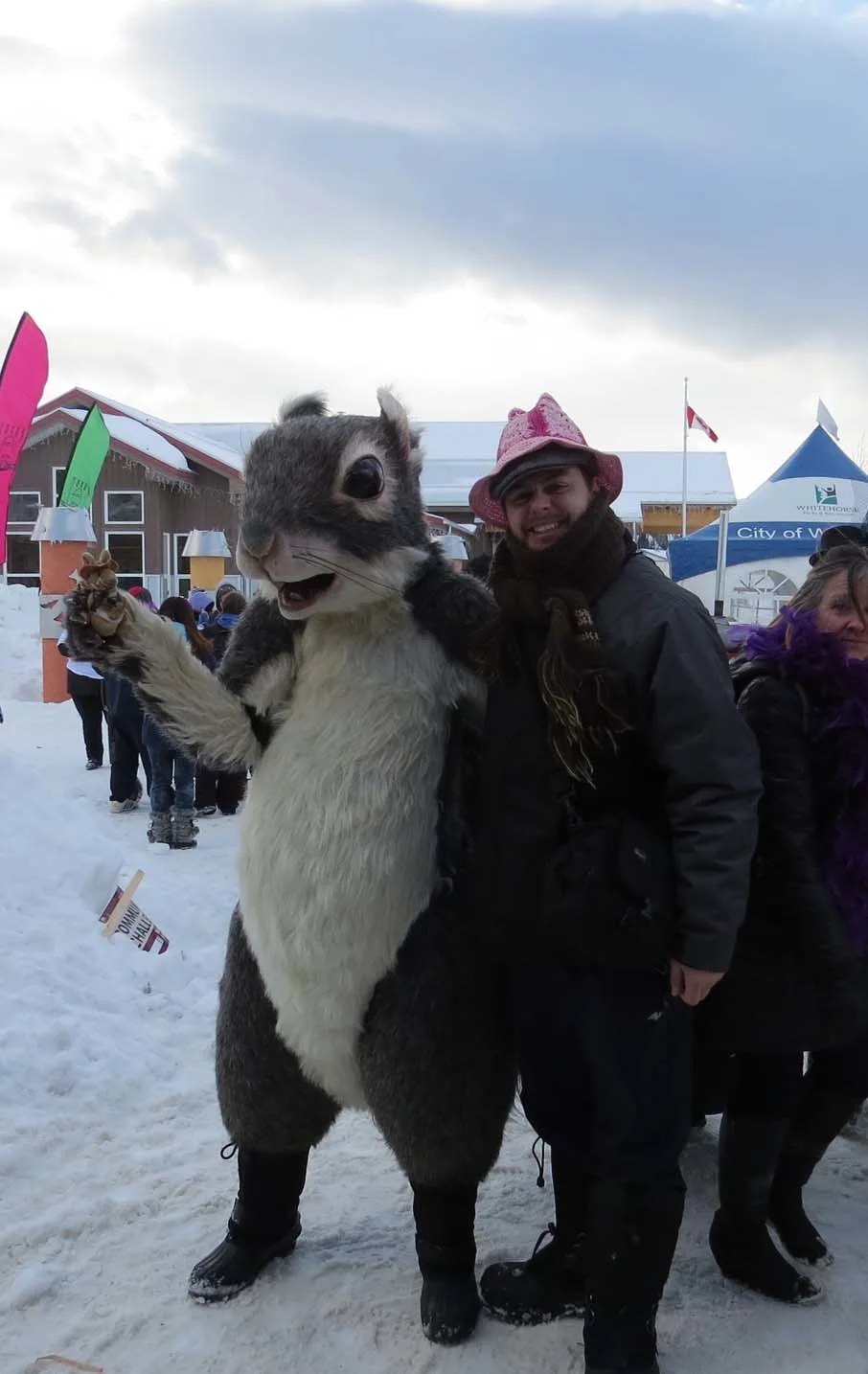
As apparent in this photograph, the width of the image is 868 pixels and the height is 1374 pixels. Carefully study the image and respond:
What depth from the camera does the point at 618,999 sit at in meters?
1.80

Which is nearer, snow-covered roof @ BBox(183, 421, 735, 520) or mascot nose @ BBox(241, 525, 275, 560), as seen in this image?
mascot nose @ BBox(241, 525, 275, 560)

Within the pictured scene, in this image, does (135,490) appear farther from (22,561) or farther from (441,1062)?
(441,1062)

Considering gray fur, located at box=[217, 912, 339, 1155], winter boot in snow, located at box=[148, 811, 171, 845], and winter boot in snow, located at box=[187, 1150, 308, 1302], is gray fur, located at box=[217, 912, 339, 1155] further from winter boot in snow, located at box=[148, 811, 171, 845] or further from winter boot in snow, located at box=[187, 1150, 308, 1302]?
winter boot in snow, located at box=[148, 811, 171, 845]

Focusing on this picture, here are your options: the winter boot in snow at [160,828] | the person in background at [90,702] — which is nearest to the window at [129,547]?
the person in background at [90,702]

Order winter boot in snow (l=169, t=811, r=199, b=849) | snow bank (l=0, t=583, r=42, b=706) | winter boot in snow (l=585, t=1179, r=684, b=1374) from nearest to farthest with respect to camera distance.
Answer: winter boot in snow (l=585, t=1179, r=684, b=1374), winter boot in snow (l=169, t=811, r=199, b=849), snow bank (l=0, t=583, r=42, b=706)

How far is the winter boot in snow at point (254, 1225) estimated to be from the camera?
2.21 meters

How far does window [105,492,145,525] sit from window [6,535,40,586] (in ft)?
6.02

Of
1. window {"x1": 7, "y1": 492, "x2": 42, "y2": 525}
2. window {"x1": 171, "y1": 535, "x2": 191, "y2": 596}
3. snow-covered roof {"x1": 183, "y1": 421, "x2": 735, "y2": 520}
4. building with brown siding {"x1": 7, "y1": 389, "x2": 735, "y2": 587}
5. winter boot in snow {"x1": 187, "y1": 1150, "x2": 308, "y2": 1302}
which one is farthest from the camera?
snow-covered roof {"x1": 183, "y1": 421, "x2": 735, "y2": 520}

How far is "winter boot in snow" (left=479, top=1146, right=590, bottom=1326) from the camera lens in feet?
7.02

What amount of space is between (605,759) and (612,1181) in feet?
2.46

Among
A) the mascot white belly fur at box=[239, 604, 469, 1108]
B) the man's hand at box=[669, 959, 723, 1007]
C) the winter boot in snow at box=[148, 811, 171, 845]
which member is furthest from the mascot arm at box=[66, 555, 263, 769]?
the winter boot in snow at box=[148, 811, 171, 845]

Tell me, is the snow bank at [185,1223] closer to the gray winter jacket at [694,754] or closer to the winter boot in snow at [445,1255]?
the winter boot in snow at [445,1255]

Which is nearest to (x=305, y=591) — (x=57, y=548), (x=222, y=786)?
(x=222, y=786)

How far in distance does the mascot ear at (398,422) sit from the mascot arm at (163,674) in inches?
25.0
